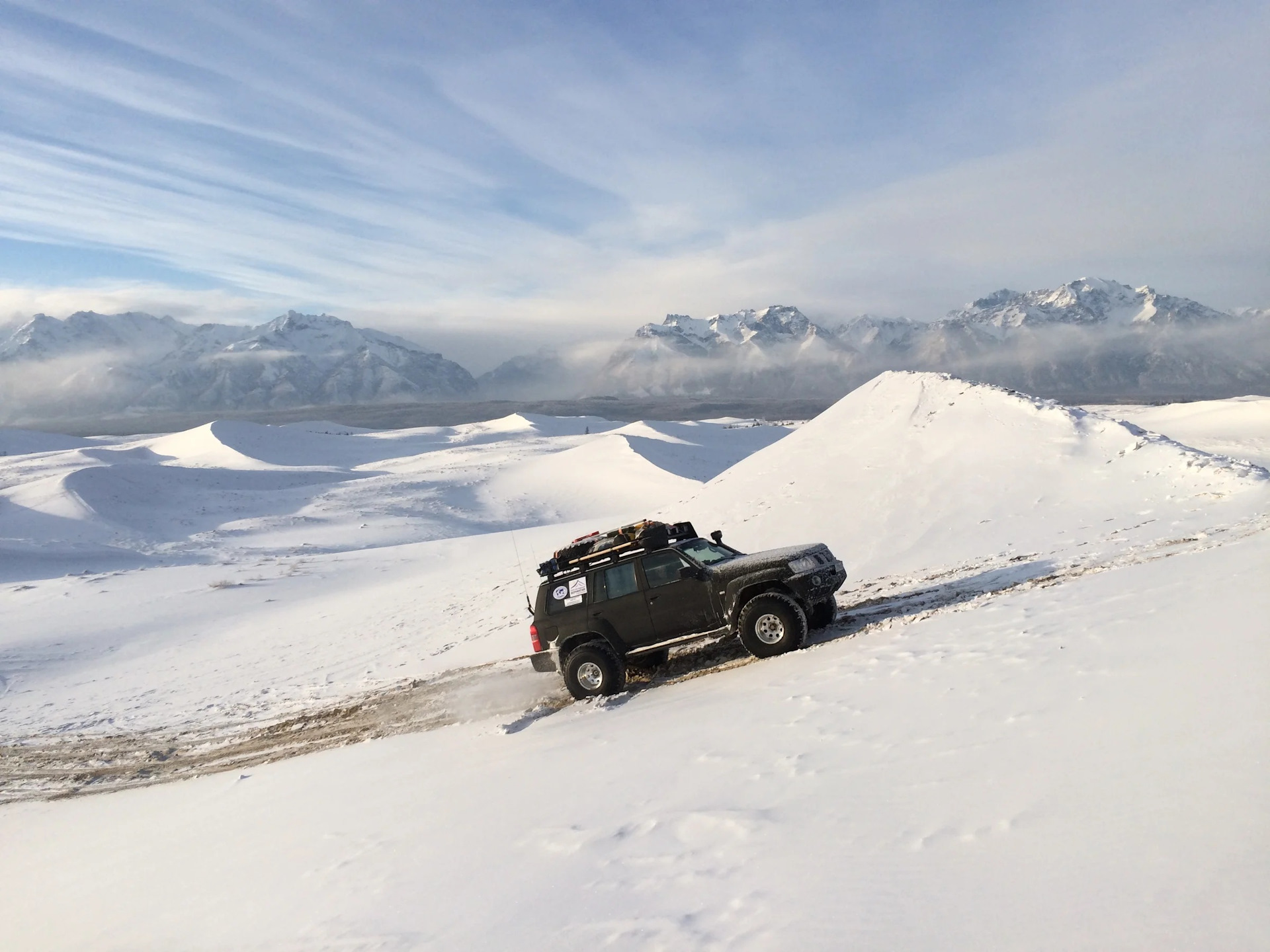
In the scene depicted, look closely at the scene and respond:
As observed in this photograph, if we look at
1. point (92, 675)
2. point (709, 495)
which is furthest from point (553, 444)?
point (92, 675)

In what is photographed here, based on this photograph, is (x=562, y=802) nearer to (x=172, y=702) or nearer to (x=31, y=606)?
(x=172, y=702)

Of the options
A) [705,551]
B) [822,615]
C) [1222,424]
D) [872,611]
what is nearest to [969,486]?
[872,611]

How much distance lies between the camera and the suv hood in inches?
384

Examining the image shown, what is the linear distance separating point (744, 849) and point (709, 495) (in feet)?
61.9

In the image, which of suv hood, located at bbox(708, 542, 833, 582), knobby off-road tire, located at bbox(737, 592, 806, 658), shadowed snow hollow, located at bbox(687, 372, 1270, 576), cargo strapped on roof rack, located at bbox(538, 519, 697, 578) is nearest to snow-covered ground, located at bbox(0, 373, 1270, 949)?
shadowed snow hollow, located at bbox(687, 372, 1270, 576)

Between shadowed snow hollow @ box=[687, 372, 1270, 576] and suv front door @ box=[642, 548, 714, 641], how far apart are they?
5.64 m

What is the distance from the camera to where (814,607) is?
10617 millimetres

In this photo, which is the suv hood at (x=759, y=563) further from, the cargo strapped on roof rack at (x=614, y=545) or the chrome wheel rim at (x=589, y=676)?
the chrome wheel rim at (x=589, y=676)

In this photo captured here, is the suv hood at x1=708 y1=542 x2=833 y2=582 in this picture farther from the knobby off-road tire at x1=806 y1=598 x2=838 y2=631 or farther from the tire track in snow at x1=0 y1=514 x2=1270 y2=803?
the tire track in snow at x1=0 y1=514 x2=1270 y2=803

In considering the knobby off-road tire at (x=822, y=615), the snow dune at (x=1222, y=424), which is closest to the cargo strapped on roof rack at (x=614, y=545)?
the knobby off-road tire at (x=822, y=615)

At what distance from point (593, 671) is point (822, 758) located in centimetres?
462

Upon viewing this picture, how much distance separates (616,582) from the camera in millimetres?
10273

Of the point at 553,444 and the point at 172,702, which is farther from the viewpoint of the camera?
the point at 553,444

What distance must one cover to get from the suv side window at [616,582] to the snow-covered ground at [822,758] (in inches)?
53.6
